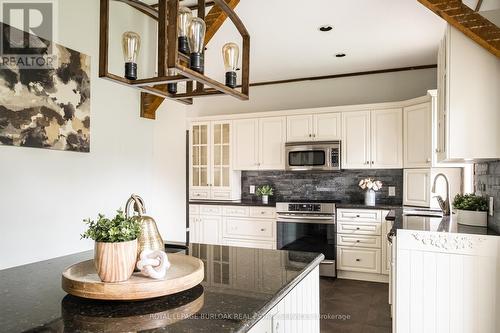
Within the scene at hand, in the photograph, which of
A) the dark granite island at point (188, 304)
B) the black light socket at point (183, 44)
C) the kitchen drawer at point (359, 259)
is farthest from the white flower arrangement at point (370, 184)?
the black light socket at point (183, 44)

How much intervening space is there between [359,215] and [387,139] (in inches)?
41.0

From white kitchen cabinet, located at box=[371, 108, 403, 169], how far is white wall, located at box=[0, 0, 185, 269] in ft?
9.24

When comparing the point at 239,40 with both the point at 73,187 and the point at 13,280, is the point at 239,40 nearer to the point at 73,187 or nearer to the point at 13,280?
the point at 73,187

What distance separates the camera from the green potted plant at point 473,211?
2.70 metres

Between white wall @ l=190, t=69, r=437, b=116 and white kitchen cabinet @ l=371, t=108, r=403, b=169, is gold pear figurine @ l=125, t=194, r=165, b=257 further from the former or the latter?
white wall @ l=190, t=69, r=437, b=116

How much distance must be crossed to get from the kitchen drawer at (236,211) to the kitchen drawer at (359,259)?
1.34m

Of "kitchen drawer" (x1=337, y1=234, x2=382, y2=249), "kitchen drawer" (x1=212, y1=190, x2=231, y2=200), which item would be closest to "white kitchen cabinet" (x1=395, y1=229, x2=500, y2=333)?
"kitchen drawer" (x1=337, y1=234, x2=382, y2=249)

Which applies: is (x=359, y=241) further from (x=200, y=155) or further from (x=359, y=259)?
(x=200, y=155)

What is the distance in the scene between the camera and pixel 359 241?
4457 mm

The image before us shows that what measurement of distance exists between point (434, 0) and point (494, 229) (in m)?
1.68

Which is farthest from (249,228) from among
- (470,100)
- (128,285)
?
(128,285)

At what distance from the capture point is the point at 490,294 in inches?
91.8

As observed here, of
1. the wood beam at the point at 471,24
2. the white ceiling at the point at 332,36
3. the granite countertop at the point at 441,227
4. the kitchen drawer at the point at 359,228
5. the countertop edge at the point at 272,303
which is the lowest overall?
the kitchen drawer at the point at 359,228

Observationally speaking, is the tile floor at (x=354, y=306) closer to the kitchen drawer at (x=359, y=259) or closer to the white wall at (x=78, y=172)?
the kitchen drawer at (x=359, y=259)
